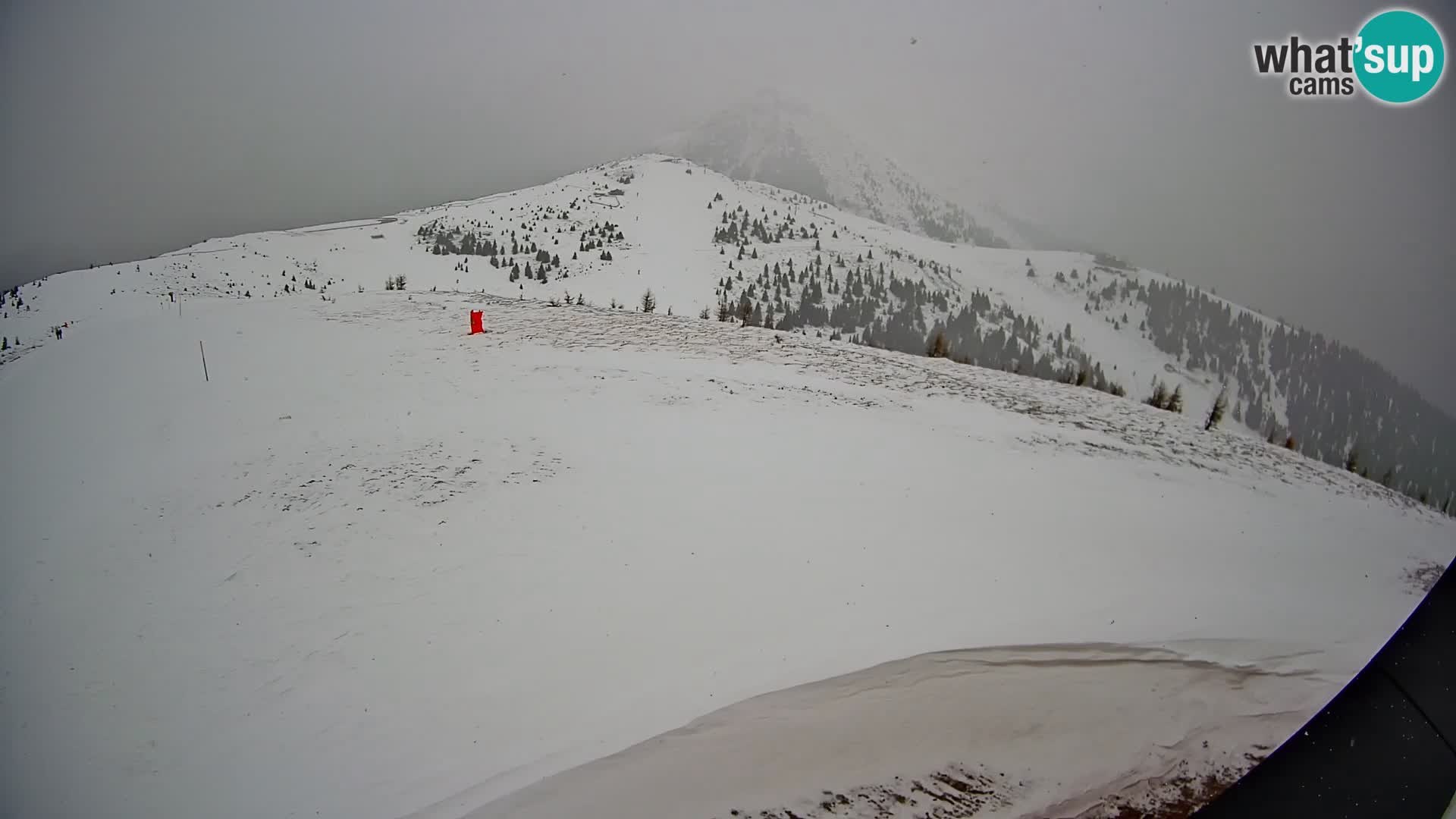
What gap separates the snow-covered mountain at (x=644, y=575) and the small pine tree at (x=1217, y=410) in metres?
0.15

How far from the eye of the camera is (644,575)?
135 inches

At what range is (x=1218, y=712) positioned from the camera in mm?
2148

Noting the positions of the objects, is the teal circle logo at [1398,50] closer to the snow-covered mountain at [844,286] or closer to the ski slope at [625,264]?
the snow-covered mountain at [844,286]

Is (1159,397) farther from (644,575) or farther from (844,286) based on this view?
(844,286)

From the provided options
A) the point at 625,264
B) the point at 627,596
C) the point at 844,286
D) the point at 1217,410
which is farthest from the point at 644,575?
the point at 844,286

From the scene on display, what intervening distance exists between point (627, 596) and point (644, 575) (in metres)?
0.20

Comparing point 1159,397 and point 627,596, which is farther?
point 1159,397

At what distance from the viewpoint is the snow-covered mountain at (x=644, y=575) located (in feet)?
6.95

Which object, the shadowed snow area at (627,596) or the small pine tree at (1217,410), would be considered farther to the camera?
the small pine tree at (1217,410)

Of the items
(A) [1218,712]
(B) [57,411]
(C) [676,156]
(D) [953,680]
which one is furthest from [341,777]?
(C) [676,156]

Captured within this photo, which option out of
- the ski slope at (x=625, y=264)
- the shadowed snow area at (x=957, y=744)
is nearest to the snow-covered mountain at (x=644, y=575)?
the shadowed snow area at (x=957, y=744)

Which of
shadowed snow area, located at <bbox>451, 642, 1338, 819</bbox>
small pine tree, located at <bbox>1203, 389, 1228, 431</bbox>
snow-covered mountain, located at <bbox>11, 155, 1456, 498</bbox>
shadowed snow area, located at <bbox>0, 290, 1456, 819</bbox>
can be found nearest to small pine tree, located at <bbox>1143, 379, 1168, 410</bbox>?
snow-covered mountain, located at <bbox>11, 155, 1456, 498</bbox>

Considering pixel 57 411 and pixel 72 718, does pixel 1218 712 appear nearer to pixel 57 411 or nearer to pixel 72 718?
pixel 72 718

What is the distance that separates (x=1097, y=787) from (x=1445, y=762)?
45.6 inches
